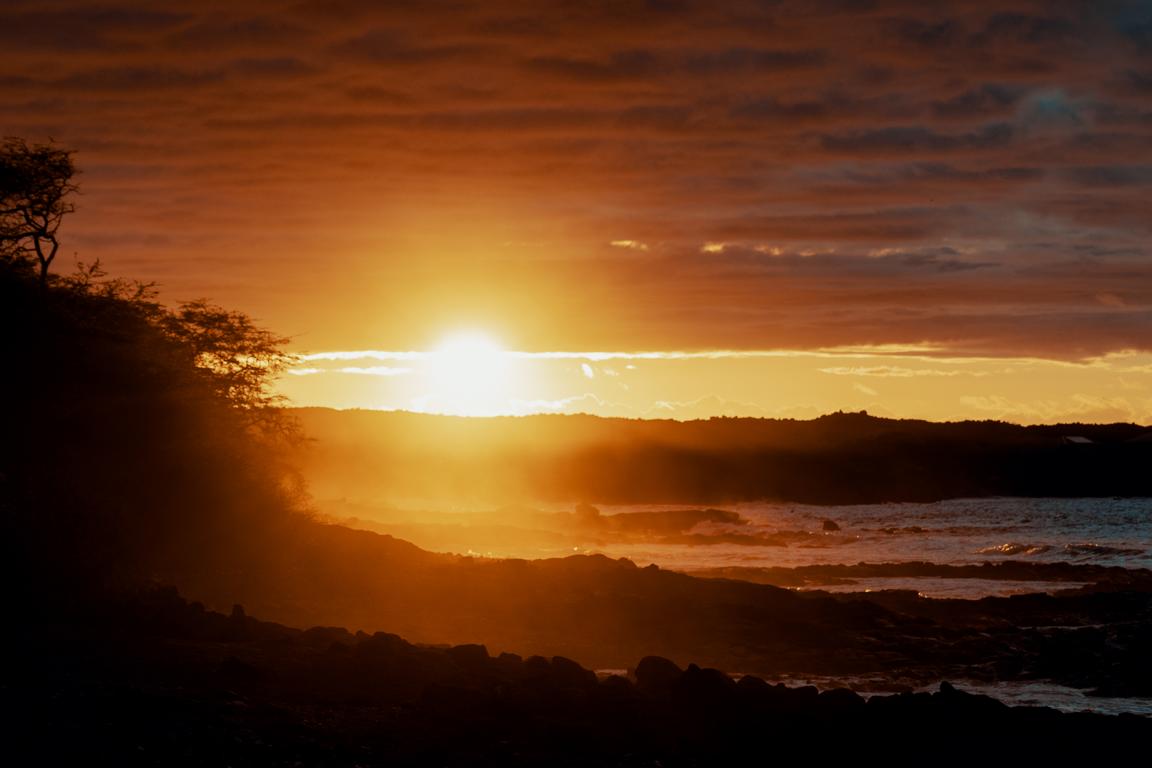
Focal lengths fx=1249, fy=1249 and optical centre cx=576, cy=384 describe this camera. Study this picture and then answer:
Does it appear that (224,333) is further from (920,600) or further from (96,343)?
(920,600)

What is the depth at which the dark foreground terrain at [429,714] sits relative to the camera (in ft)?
46.3

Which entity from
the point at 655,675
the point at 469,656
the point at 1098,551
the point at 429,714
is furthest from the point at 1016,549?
the point at 429,714

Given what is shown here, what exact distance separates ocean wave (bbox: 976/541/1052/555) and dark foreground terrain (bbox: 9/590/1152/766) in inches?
1603

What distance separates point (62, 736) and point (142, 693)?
191 cm

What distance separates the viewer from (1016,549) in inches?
2228

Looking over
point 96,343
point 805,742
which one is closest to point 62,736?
point 805,742

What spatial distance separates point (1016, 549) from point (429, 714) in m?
46.0

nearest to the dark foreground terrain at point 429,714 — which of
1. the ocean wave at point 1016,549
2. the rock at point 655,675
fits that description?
the rock at point 655,675

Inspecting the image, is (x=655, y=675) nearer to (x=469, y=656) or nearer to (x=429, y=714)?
(x=469, y=656)

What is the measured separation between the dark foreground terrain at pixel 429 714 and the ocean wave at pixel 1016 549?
134ft

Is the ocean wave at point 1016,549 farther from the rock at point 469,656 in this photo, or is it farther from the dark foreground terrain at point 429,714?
the rock at point 469,656

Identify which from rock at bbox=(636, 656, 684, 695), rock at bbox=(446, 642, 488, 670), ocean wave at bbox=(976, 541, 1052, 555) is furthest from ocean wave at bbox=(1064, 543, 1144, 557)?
rock at bbox=(446, 642, 488, 670)

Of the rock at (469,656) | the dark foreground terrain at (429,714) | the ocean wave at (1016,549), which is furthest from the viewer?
the ocean wave at (1016,549)

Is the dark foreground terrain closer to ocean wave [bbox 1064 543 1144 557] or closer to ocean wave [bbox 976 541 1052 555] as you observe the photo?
ocean wave [bbox 1064 543 1144 557]
